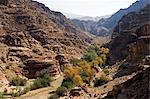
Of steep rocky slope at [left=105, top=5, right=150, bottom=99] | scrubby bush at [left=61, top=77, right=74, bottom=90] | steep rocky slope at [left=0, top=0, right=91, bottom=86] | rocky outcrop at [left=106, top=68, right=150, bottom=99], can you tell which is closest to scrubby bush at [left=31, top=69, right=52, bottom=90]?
steep rocky slope at [left=0, top=0, right=91, bottom=86]

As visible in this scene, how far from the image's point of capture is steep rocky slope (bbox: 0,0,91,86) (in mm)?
77188

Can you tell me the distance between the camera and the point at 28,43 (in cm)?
9194

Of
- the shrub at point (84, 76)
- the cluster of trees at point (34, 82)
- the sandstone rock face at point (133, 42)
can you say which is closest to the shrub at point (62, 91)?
the shrub at point (84, 76)

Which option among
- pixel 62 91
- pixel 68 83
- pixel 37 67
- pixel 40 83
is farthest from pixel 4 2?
pixel 62 91

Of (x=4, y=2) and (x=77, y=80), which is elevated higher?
(x=4, y=2)

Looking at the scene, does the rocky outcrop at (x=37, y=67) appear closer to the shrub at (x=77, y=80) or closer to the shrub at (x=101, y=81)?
the shrub at (x=77, y=80)

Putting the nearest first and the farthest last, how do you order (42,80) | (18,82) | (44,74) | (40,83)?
(40,83), (42,80), (18,82), (44,74)

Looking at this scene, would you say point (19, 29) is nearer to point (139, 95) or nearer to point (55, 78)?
point (55, 78)

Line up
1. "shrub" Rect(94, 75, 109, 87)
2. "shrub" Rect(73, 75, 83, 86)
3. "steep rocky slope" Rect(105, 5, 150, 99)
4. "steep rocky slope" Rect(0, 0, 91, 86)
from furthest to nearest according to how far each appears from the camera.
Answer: "steep rocky slope" Rect(0, 0, 91, 86) < "shrub" Rect(94, 75, 109, 87) < "shrub" Rect(73, 75, 83, 86) < "steep rocky slope" Rect(105, 5, 150, 99)

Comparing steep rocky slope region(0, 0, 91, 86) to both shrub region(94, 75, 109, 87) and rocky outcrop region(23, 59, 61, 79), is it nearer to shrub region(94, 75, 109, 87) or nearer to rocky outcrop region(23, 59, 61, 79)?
rocky outcrop region(23, 59, 61, 79)

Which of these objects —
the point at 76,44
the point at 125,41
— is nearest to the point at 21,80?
the point at 125,41

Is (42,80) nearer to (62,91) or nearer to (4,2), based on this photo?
(62,91)

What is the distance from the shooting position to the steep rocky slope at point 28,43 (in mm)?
77188

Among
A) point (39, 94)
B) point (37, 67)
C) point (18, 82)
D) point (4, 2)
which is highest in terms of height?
point (4, 2)
